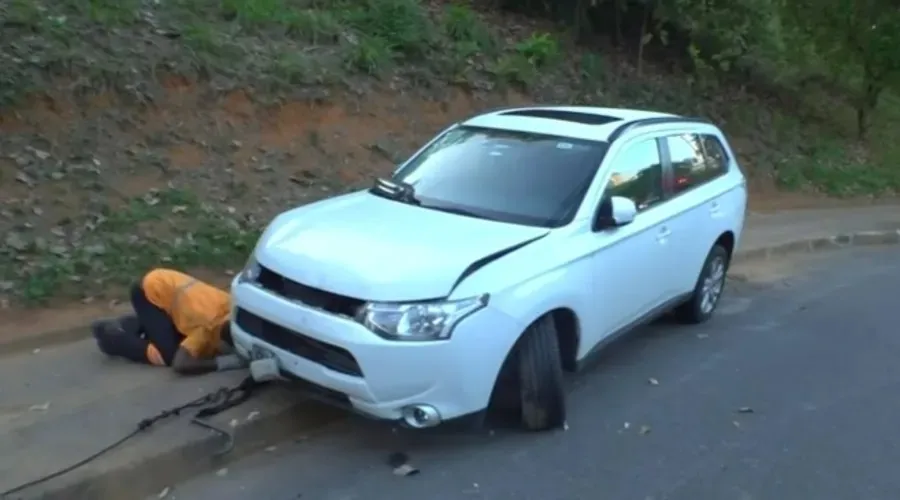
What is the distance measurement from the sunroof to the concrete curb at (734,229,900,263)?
423 centimetres

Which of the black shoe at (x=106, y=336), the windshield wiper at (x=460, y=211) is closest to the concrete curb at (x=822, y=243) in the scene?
the windshield wiper at (x=460, y=211)

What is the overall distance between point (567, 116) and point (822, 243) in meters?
6.27

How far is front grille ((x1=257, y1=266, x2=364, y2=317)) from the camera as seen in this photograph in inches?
211

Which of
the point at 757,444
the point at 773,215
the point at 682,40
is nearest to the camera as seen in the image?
the point at 757,444

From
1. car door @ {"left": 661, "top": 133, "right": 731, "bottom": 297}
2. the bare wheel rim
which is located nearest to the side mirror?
car door @ {"left": 661, "top": 133, "right": 731, "bottom": 297}

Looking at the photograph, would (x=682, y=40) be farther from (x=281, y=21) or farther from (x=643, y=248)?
(x=643, y=248)

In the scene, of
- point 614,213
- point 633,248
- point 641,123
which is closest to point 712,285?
point 641,123

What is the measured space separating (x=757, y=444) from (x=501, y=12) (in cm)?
1156

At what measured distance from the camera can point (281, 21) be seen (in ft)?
41.2

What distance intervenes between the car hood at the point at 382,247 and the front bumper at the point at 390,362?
20 centimetres

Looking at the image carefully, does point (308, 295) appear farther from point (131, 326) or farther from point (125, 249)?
point (125, 249)

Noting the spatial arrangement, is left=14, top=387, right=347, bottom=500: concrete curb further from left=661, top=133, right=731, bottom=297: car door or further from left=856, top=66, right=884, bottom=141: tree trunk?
left=856, top=66, right=884, bottom=141: tree trunk

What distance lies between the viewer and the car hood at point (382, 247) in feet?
17.5

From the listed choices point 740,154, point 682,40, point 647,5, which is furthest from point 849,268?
point 682,40
